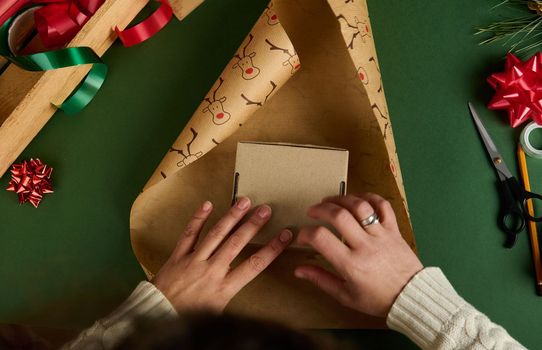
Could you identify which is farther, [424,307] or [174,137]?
[174,137]

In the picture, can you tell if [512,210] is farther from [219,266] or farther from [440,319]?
[219,266]

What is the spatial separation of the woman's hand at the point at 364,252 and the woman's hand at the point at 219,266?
56 mm

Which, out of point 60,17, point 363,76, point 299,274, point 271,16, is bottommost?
point 299,274

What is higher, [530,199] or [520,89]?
[520,89]

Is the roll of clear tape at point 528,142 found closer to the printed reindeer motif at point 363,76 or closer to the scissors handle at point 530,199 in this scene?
the scissors handle at point 530,199

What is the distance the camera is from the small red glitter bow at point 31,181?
2.15 ft

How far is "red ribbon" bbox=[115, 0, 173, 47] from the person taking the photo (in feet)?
2.15

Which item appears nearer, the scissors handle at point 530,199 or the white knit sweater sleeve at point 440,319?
the white knit sweater sleeve at point 440,319

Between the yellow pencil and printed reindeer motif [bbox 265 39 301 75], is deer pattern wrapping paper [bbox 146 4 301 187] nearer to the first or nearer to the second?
printed reindeer motif [bbox 265 39 301 75]

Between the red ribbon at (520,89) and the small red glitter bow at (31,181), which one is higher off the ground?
the small red glitter bow at (31,181)

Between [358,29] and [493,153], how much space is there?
242 mm

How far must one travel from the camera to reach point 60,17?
2.08ft

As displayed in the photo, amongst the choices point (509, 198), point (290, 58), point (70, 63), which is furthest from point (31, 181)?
point (509, 198)

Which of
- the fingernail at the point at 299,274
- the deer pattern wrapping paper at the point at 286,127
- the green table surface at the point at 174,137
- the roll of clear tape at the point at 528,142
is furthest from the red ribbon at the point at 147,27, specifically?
the roll of clear tape at the point at 528,142
